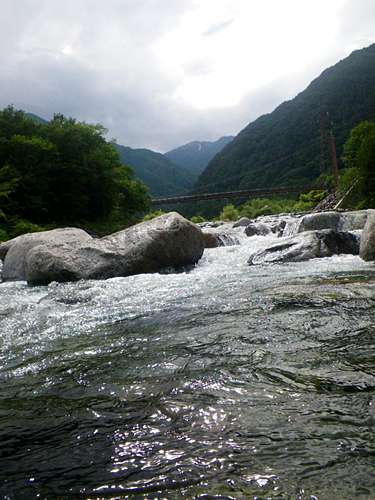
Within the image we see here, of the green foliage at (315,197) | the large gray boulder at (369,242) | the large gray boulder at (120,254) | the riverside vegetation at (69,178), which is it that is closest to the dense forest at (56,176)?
the riverside vegetation at (69,178)

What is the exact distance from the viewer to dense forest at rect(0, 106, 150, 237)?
62.7ft

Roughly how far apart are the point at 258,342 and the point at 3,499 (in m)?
1.80

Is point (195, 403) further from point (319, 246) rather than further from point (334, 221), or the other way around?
point (334, 221)

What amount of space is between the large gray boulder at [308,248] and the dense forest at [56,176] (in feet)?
45.4

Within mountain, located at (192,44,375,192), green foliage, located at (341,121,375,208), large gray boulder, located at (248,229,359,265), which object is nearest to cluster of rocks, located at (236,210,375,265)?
large gray boulder, located at (248,229,359,265)

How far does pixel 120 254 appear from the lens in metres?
7.23

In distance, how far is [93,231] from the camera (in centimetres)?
2161

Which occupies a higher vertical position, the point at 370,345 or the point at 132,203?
the point at 132,203

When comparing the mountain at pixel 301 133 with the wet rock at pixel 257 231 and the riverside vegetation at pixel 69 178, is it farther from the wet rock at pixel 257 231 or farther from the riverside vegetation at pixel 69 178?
the wet rock at pixel 257 231

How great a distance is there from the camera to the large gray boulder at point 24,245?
25.3 ft

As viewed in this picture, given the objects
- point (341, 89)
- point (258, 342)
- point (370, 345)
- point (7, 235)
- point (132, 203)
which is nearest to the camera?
point (370, 345)

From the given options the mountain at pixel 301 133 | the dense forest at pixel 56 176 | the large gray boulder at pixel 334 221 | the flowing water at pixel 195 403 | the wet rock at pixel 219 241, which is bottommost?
the flowing water at pixel 195 403

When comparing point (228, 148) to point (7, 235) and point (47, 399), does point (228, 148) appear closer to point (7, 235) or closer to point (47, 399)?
point (7, 235)

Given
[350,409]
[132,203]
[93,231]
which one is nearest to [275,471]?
[350,409]
